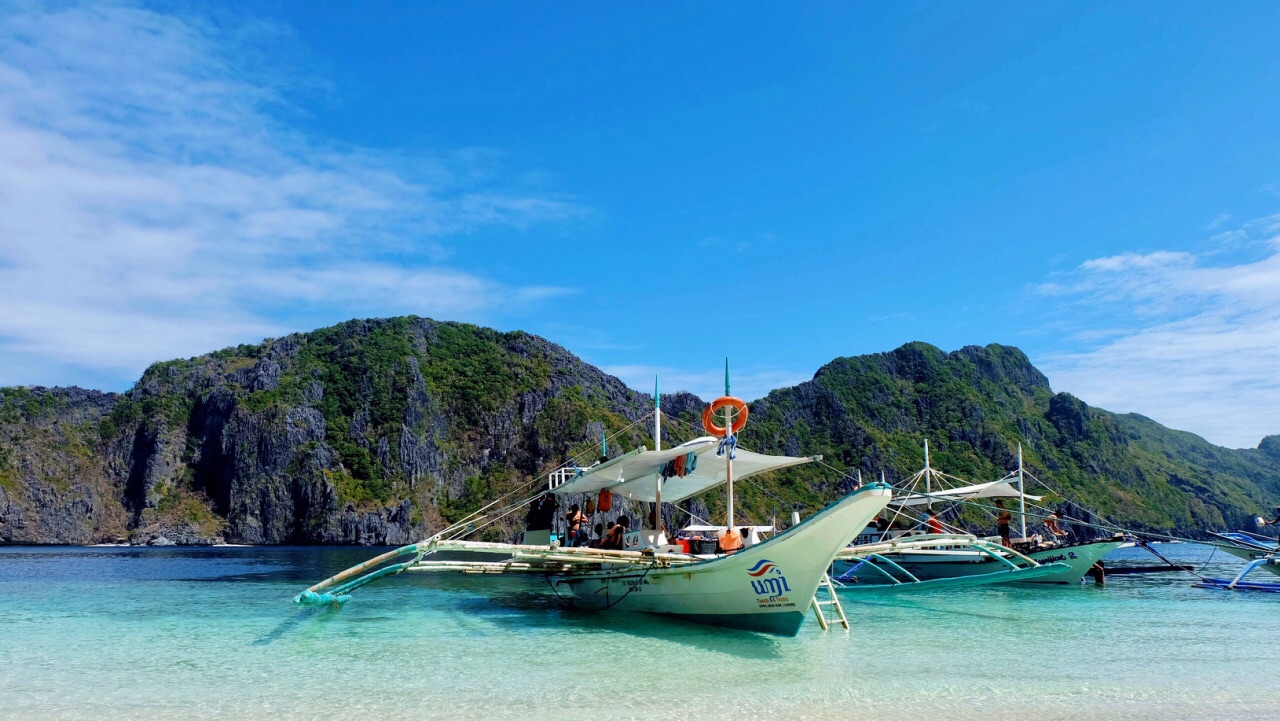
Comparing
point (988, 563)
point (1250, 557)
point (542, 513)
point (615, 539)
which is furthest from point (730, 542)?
point (1250, 557)

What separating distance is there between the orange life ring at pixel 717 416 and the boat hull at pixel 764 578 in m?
3.18

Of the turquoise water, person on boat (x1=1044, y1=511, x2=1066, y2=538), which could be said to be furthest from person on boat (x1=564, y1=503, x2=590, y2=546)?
person on boat (x1=1044, y1=511, x2=1066, y2=538)

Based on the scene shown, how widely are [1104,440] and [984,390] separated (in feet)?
64.5

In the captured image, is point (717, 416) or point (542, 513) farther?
point (542, 513)

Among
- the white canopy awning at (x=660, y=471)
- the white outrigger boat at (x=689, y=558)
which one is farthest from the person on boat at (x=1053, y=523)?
the white outrigger boat at (x=689, y=558)

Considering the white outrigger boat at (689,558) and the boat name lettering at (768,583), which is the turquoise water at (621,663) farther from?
the boat name lettering at (768,583)

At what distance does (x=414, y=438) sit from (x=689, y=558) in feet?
356

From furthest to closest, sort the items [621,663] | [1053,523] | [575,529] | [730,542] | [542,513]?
[1053,523] → [575,529] → [542,513] → [730,542] → [621,663]

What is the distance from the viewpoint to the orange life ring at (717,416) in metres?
17.1

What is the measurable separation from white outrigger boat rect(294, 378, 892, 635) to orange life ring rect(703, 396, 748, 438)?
0.03 m

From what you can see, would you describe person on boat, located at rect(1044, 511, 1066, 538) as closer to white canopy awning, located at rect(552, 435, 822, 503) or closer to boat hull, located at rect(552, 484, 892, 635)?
white canopy awning, located at rect(552, 435, 822, 503)

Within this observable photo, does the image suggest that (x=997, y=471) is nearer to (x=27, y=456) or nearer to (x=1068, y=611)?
(x=1068, y=611)

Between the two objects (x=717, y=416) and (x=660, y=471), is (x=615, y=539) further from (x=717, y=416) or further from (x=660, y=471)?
(x=717, y=416)

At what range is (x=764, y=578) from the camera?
560 inches
